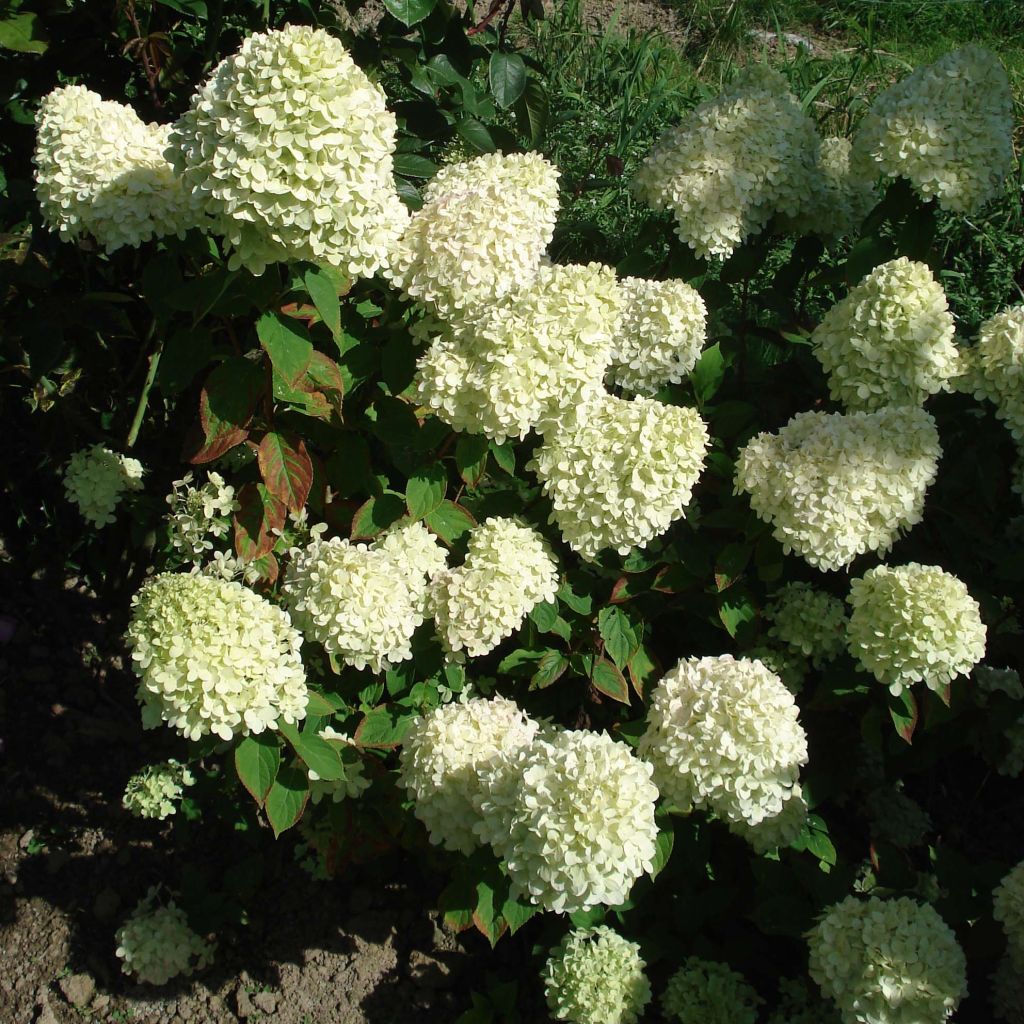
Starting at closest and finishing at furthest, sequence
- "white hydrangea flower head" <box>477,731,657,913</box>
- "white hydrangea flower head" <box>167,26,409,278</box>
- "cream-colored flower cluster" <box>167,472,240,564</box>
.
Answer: "white hydrangea flower head" <box>167,26,409,278</box> < "white hydrangea flower head" <box>477,731,657,913</box> < "cream-colored flower cluster" <box>167,472,240,564</box>

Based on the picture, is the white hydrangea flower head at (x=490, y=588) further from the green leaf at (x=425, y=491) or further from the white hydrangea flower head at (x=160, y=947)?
the white hydrangea flower head at (x=160, y=947)

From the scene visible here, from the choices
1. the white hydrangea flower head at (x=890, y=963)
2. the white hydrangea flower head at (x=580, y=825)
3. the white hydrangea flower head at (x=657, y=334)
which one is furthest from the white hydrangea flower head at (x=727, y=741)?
the white hydrangea flower head at (x=657, y=334)

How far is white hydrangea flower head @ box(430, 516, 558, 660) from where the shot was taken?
7.01ft

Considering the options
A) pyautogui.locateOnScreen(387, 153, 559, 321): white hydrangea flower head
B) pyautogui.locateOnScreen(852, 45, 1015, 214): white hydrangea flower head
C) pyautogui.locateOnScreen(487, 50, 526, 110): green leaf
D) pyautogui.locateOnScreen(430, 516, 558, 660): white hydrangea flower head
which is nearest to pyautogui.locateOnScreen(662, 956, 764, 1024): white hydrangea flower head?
pyautogui.locateOnScreen(430, 516, 558, 660): white hydrangea flower head

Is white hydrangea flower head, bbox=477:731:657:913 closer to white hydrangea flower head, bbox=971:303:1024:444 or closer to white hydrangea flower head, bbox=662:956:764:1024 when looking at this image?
white hydrangea flower head, bbox=662:956:764:1024

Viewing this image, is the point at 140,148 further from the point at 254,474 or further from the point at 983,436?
the point at 983,436

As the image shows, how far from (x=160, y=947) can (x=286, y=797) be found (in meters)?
0.71

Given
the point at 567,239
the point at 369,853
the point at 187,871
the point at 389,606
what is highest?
the point at 389,606

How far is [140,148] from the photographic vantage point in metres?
1.99

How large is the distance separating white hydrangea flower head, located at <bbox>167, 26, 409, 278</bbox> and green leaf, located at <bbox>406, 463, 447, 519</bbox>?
0.57m

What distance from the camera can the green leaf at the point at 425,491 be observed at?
216 cm

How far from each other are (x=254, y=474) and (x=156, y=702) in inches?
28.4

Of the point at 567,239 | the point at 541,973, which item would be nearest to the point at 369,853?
the point at 541,973

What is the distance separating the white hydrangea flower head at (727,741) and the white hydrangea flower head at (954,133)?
1261 millimetres
